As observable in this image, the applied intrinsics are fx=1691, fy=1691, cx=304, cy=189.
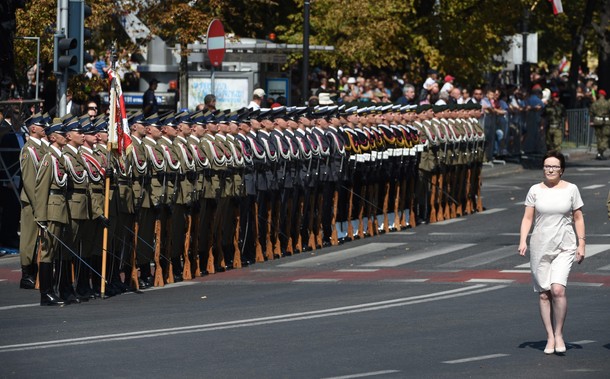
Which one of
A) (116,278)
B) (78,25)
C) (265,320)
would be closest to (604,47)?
(78,25)

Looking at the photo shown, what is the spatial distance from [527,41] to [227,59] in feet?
53.3

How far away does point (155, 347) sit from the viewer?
46.0 feet

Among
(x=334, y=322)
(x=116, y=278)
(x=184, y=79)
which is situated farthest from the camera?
(x=184, y=79)

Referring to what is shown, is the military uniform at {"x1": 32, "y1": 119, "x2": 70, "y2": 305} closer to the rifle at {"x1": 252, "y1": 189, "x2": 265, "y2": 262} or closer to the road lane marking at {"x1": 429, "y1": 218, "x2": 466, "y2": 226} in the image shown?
the rifle at {"x1": 252, "y1": 189, "x2": 265, "y2": 262}

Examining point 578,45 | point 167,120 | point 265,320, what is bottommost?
point 265,320

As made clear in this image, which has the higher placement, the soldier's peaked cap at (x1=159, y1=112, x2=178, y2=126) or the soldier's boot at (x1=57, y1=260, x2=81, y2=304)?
the soldier's peaked cap at (x1=159, y1=112, x2=178, y2=126)

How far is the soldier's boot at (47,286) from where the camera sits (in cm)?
1752

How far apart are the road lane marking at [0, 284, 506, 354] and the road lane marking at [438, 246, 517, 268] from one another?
7.52 feet

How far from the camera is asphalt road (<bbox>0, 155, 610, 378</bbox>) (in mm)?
12875

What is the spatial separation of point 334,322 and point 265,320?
2.22 ft

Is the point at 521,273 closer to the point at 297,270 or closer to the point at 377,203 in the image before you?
the point at 297,270

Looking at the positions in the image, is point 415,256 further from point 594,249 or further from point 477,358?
point 477,358

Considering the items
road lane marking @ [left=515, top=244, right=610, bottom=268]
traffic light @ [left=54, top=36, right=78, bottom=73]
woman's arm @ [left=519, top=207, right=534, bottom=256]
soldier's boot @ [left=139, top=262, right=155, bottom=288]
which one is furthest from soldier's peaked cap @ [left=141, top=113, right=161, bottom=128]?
woman's arm @ [left=519, top=207, right=534, bottom=256]

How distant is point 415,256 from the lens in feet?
73.9
